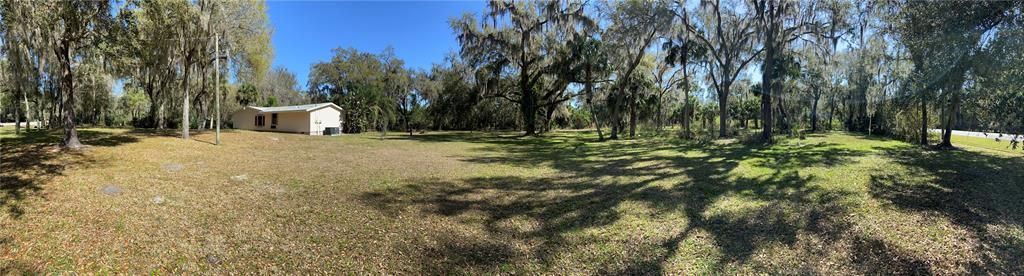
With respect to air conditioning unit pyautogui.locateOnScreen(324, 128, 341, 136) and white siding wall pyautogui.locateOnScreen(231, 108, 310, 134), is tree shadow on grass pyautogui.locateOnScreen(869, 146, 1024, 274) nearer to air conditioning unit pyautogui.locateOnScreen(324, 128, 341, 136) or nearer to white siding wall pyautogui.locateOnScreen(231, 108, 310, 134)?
air conditioning unit pyautogui.locateOnScreen(324, 128, 341, 136)

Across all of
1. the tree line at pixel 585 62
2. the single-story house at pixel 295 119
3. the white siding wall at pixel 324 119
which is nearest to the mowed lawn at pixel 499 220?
the tree line at pixel 585 62

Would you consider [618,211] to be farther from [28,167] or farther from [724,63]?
[724,63]

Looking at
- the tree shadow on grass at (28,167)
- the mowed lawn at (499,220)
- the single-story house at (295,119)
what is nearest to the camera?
the mowed lawn at (499,220)

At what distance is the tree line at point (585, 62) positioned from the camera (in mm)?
7438

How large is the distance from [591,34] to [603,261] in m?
19.3

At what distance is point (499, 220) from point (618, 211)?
162cm

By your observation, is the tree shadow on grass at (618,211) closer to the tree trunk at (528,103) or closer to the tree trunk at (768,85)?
the tree trunk at (768,85)

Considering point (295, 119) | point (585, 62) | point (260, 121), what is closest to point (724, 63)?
point (585, 62)

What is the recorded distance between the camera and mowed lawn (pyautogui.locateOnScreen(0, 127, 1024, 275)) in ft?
11.7

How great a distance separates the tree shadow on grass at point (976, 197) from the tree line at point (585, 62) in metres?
0.96

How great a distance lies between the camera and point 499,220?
500 cm

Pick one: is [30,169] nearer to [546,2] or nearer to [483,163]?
[483,163]

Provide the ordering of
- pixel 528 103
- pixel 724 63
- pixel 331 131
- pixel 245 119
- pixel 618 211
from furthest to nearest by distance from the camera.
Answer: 1. pixel 245 119
2. pixel 528 103
3. pixel 331 131
4. pixel 724 63
5. pixel 618 211

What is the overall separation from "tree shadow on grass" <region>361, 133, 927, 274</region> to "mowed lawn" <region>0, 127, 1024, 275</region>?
26mm
